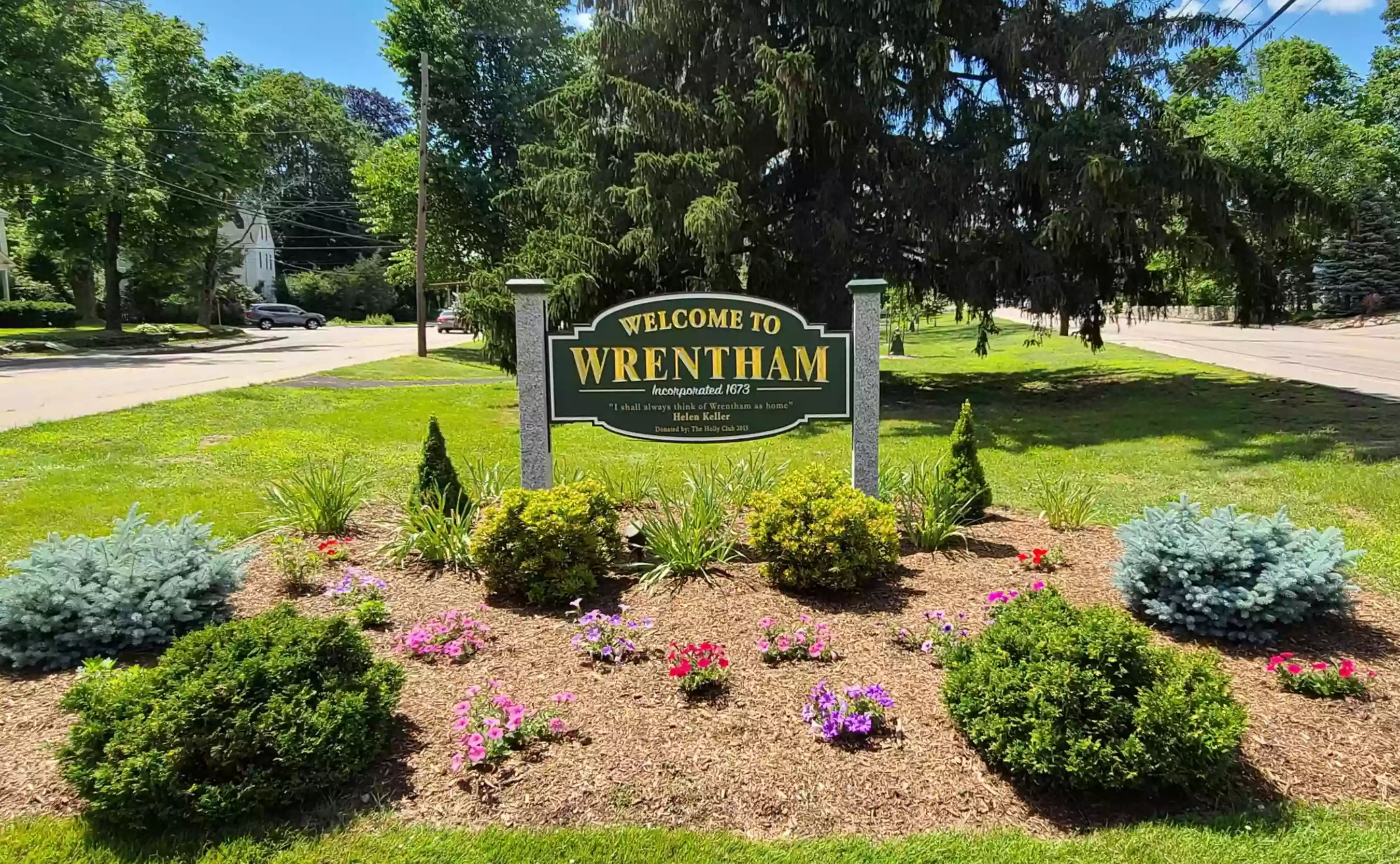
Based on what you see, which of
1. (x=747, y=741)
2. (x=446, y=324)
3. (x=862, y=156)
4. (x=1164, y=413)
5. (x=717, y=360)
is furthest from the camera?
(x=446, y=324)

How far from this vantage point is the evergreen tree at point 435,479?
527 cm

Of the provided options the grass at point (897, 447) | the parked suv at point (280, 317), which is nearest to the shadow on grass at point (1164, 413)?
the grass at point (897, 447)

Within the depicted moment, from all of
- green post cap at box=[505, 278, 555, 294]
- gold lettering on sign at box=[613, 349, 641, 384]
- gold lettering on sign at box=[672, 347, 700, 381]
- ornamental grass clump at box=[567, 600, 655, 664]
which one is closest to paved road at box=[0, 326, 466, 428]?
green post cap at box=[505, 278, 555, 294]

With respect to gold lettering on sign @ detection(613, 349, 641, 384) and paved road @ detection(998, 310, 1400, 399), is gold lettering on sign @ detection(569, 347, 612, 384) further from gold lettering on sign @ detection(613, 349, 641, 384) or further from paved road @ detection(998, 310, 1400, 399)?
paved road @ detection(998, 310, 1400, 399)

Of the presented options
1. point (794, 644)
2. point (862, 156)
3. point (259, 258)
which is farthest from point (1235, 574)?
point (259, 258)

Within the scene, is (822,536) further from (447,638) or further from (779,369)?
(447,638)

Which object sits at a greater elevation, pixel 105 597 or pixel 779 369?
pixel 779 369

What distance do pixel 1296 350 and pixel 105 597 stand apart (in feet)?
89.6

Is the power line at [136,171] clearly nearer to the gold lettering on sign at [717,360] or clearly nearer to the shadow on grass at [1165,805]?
the gold lettering on sign at [717,360]

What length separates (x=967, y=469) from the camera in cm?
562

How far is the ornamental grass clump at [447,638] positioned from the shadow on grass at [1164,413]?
7.23 meters

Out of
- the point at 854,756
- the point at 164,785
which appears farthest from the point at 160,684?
the point at 854,756

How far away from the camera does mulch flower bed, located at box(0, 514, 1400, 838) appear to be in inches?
109

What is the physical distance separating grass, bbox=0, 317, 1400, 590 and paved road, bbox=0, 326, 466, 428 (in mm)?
1142
